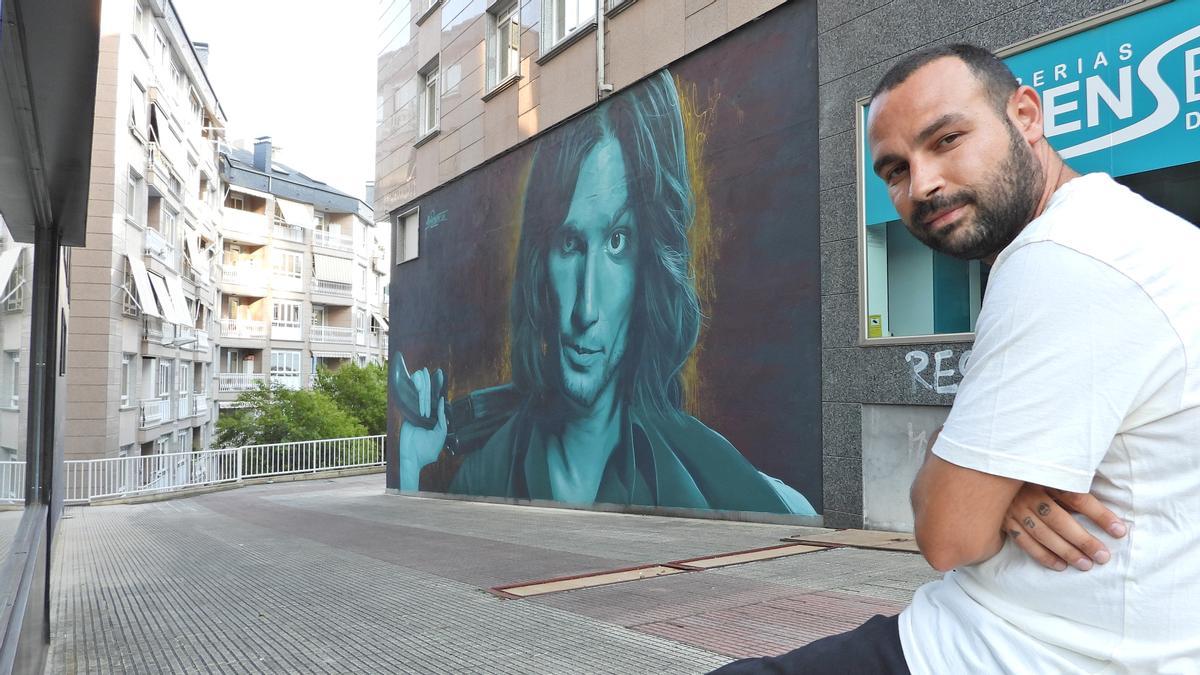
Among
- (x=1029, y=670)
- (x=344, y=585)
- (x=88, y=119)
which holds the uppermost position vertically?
(x=88, y=119)

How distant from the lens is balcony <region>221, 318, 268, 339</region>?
47.2 metres

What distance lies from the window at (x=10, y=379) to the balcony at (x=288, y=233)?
157 ft

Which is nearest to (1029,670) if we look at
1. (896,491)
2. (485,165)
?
(896,491)

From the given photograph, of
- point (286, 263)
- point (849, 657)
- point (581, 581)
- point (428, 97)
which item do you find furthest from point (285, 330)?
point (849, 657)

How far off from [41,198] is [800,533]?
6696mm

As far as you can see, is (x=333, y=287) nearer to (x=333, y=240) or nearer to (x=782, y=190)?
(x=333, y=240)

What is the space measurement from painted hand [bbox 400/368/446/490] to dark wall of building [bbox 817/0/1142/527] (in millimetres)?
10492

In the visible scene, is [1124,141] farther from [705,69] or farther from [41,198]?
[41,198]

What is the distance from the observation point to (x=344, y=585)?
255 inches

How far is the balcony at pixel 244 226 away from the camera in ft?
151

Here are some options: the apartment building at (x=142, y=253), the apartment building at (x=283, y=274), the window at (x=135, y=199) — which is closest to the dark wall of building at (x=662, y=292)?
the apartment building at (x=142, y=253)

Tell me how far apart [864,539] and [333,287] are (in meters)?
49.1
